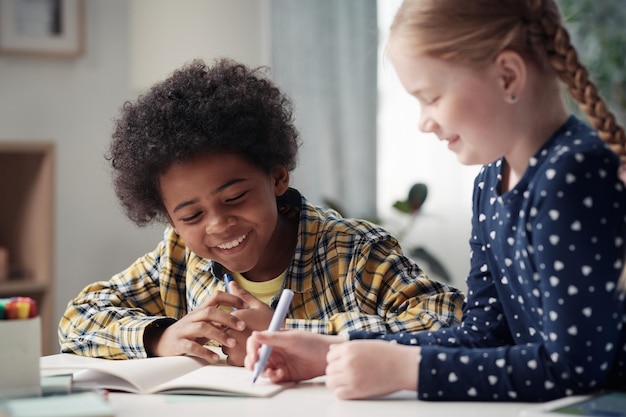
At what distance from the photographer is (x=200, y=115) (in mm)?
1490

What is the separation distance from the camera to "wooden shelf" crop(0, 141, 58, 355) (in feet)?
9.95

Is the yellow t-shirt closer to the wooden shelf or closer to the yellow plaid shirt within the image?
the yellow plaid shirt

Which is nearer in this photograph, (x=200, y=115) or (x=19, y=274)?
(x=200, y=115)

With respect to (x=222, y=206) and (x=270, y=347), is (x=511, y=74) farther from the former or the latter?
(x=222, y=206)

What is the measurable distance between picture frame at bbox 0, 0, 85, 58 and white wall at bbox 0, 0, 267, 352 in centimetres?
6

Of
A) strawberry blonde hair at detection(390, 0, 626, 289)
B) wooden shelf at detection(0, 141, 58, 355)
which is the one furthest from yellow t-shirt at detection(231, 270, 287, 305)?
wooden shelf at detection(0, 141, 58, 355)

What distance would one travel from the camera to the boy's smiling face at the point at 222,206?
1.45 meters

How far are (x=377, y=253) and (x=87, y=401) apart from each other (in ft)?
2.37

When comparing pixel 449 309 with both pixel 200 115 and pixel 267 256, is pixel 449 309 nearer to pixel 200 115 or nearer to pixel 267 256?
pixel 267 256

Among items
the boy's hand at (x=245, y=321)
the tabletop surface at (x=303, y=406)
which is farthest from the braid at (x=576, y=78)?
the boy's hand at (x=245, y=321)

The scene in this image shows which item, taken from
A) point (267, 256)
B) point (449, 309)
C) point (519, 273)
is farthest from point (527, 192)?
point (267, 256)

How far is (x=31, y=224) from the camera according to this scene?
312 cm

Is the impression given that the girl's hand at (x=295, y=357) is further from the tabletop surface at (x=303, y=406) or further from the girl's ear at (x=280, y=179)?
the girl's ear at (x=280, y=179)

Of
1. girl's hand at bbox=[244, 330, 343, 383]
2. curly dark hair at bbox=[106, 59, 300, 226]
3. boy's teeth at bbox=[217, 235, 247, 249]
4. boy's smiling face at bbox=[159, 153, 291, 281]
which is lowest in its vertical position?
girl's hand at bbox=[244, 330, 343, 383]
